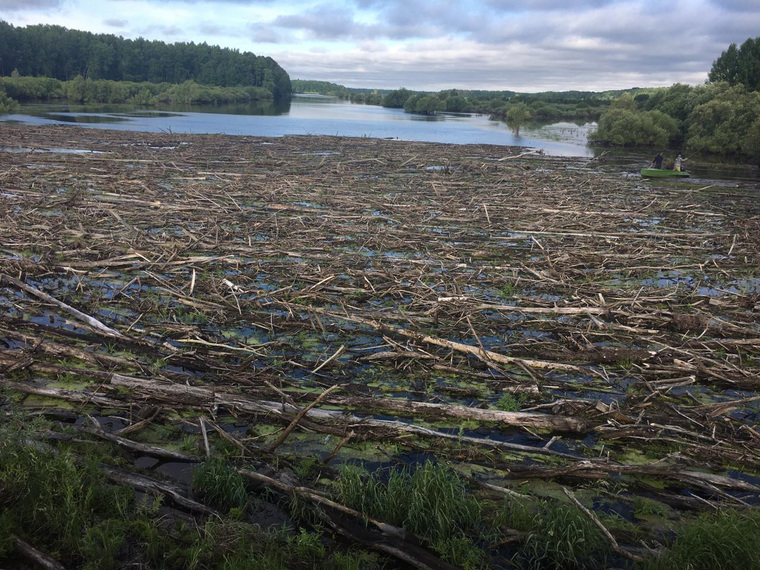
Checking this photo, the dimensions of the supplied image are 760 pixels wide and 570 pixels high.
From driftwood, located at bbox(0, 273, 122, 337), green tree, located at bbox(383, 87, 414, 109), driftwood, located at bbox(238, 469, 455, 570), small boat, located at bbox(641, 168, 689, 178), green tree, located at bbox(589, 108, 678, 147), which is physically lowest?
driftwood, located at bbox(238, 469, 455, 570)

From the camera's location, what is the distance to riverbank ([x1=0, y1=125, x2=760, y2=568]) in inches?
200

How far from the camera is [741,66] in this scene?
6222cm

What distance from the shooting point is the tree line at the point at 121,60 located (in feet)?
390

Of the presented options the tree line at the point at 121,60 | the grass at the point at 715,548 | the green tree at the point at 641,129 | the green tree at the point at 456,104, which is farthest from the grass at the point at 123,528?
the green tree at the point at 456,104

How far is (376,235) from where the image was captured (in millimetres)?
16031

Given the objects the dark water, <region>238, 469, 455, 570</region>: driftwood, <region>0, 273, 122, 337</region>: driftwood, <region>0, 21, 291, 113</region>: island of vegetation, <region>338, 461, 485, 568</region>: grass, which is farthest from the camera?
<region>0, 21, 291, 113</region>: island of vegetation

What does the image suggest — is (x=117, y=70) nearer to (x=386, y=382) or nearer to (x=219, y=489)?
(x=386, y=382)

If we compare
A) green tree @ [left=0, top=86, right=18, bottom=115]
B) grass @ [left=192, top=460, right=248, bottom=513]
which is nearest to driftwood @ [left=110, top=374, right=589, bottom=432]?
grass @ [left=192, top=460, right=248, bottom=513]

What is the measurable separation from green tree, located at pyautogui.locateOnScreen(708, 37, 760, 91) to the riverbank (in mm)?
59918

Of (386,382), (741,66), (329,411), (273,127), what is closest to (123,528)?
(329,411)

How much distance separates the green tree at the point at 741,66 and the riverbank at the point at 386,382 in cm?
5992

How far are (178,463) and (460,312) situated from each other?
19.6 ft

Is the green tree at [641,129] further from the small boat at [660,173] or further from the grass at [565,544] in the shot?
the grass at [565,544]

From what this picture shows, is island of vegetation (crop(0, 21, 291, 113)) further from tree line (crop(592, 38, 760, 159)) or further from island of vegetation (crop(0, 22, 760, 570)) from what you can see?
tree line (crop(592, 38, 760, 159))
